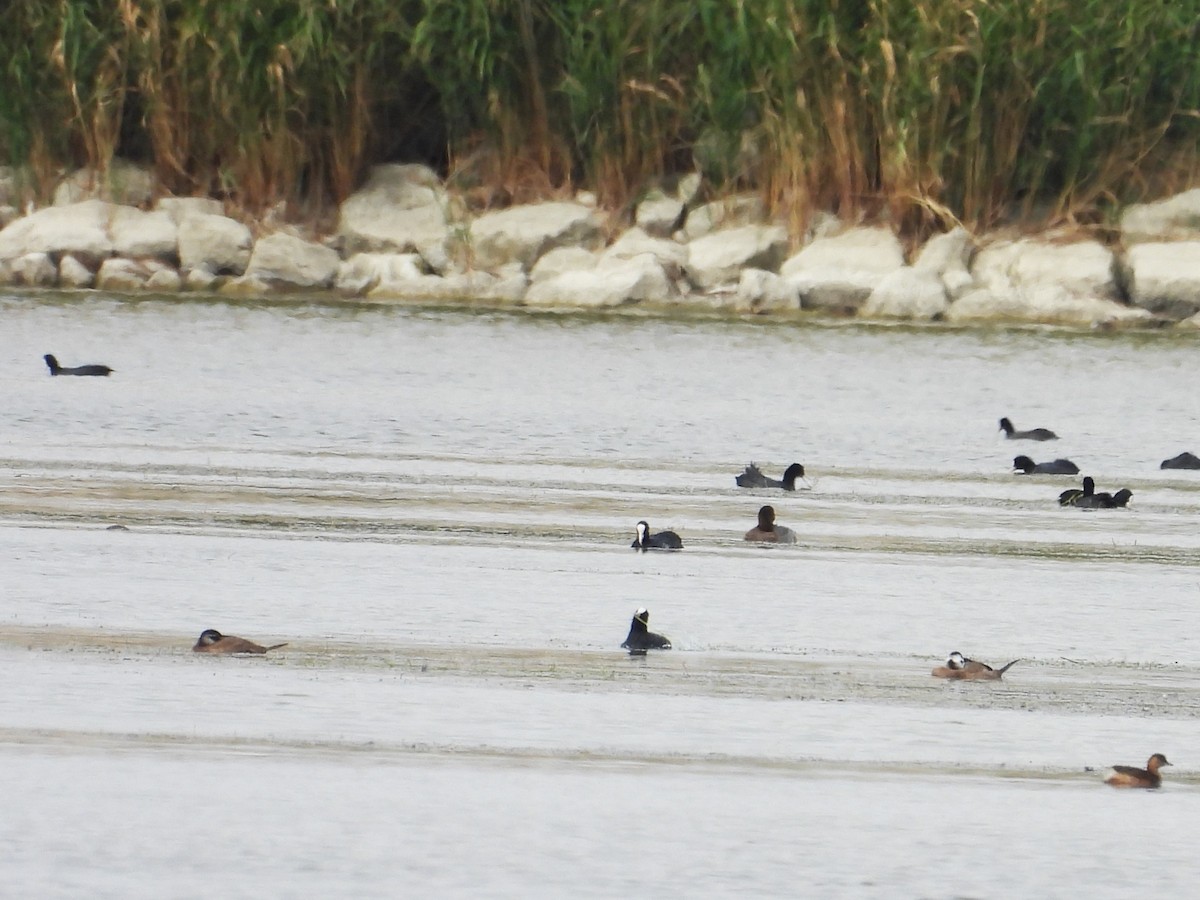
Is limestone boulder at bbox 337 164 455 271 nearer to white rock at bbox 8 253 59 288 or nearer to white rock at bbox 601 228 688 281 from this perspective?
white rock at bbox 601 228 688 281

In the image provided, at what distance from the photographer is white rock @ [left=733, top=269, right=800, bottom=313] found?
2320cm

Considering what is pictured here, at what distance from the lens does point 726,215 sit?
2423cm

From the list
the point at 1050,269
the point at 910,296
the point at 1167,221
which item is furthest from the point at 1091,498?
the point at 1167,221

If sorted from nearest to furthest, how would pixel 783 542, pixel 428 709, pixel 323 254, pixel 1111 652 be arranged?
pixel 428 709 < pixel 1111 652 < pixel 783 542 < pixel 323 254

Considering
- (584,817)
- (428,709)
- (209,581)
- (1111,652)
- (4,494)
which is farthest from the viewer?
(4,494)

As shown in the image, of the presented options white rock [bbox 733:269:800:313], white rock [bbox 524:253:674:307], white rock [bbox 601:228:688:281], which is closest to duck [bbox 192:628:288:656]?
white rock [bbox 733:269:800:313]

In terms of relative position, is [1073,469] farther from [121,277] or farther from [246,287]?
[121,277]

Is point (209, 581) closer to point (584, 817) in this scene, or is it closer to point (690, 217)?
point (584, 817)

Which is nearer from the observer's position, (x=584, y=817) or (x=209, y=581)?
(x=584, y=817)

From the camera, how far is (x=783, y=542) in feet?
37.4

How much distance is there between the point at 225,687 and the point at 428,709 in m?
0.62

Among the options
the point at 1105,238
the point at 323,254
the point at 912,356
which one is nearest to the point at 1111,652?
the point at 912,356

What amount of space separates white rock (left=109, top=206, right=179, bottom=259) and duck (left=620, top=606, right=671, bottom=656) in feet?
53.6

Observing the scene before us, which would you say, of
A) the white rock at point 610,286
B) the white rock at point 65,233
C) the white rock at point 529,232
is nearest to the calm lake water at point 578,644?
the white rock at point 610,286
